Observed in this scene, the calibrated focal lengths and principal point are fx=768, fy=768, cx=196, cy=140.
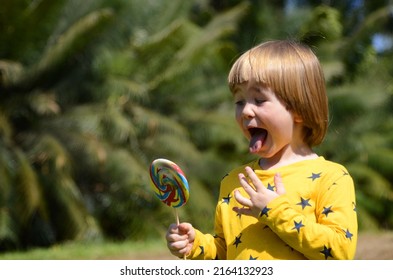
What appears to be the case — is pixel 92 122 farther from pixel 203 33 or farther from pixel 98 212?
pixel 203 33

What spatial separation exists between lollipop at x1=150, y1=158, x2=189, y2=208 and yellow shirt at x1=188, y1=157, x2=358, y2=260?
0.53ft

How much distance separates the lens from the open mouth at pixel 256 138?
258 centimetres

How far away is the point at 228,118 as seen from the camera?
44.2 ft

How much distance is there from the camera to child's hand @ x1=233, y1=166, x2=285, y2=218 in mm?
2389

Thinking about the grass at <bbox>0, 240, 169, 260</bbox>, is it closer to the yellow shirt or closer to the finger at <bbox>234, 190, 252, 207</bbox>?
the yellow shirt

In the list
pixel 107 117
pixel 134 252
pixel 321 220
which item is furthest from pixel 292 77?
pixel 107 117

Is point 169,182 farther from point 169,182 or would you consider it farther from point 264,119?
point 264,119

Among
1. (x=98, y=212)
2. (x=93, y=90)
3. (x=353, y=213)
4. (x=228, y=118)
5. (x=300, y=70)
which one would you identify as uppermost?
(x=300, y=70)

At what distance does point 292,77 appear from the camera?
8.50ft

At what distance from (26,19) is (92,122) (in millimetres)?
1885

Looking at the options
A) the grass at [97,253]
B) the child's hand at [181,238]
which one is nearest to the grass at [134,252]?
the grass at [97,253]
